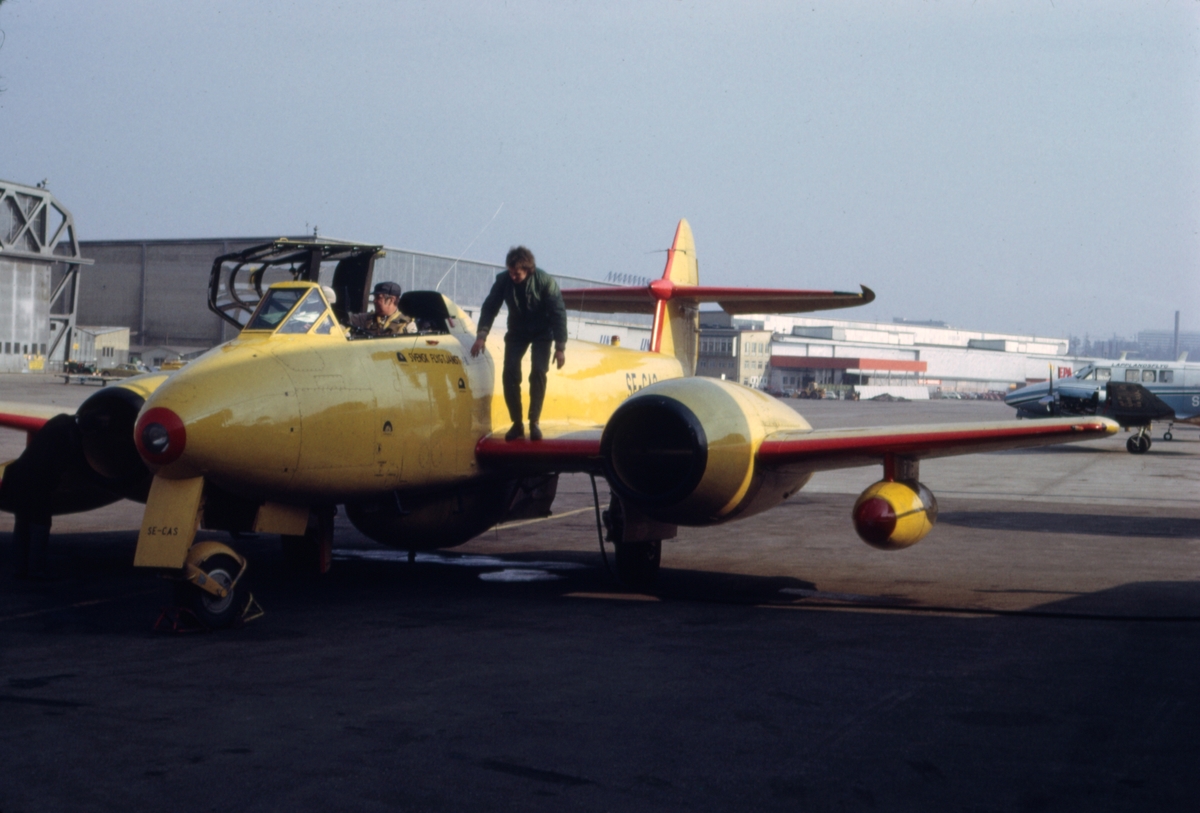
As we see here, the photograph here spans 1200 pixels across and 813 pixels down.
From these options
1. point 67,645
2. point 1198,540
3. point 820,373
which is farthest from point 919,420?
point 820,373

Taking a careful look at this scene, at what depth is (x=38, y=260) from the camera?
254 ft

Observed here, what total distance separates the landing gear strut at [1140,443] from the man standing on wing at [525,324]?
29488 millimetres

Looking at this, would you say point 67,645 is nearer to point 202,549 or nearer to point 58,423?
point 202,549

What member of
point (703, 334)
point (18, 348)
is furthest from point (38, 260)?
point (703, 334)

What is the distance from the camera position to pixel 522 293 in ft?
33.4

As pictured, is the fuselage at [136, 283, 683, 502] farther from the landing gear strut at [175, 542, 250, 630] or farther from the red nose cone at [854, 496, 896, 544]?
the red nose cone at [854, 496, 896, 544]

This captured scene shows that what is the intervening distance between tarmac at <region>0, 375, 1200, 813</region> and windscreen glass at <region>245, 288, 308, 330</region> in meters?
2.33

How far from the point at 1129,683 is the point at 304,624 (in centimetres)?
574

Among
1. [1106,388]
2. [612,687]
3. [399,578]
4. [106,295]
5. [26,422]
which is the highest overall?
[106,295]

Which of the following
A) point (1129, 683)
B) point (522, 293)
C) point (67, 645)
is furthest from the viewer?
point (522, 293)

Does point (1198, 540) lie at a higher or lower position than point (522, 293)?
lower

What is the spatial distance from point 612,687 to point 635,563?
4296mm

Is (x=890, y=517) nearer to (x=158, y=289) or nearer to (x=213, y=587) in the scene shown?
(x=213, y=587)

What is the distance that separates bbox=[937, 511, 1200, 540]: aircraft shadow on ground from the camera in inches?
615
